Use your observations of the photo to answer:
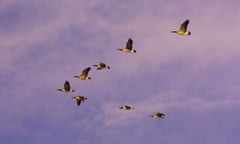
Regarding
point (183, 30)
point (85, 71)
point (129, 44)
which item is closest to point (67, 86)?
point (85, 71)

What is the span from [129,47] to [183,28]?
7.11 metres

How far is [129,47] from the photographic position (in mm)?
84625

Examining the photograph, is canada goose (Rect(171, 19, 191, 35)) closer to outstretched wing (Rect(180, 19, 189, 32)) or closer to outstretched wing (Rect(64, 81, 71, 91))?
outstretched wing (Rect(180, 19, 189, 32))

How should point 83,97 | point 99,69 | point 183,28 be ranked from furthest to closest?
point 83,97 → point 99,69 → point 183,28

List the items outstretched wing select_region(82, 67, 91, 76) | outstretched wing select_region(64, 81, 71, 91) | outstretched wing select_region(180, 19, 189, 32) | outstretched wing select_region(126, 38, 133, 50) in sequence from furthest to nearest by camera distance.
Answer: outstretched wing select_region(64, 81, 71, 91), outstretched wing select_region(82, 67, 91, 76), outstretched wing select_region(126, 38, 133, 50), outstretched wing select_region(180, 19, 189, 32)

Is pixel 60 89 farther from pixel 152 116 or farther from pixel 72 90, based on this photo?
pixel 152 116

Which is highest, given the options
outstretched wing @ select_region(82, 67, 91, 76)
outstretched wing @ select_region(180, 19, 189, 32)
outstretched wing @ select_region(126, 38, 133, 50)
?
outstretched wing @ select_region(180, 19, 189, 32)

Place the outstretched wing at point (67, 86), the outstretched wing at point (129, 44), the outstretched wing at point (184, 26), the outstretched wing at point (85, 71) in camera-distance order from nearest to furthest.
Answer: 1. the outstretched wing at point (184, 26)
2. the outstretched wing at point (129, 44)
3. the outstretched wing at point (85, 71)
4. the outstretched wing at point (67, 86)

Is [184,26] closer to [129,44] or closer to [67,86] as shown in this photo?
[129,44]

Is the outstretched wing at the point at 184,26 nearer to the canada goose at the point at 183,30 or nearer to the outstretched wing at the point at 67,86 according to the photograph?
the canada goose at the point at 183,30

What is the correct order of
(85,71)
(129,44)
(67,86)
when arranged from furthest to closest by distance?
(67,86), (85,71), (129,44)

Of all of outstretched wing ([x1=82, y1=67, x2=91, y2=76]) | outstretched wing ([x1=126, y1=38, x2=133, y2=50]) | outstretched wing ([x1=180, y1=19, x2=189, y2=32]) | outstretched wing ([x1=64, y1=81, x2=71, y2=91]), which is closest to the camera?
outstretched wing ([x1=180, y1=19, x2=189, y2=32])

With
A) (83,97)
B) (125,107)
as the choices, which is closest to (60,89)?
(83,97)

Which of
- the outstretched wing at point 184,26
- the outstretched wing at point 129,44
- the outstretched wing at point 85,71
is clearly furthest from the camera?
the outstretched wing at point 85,71
